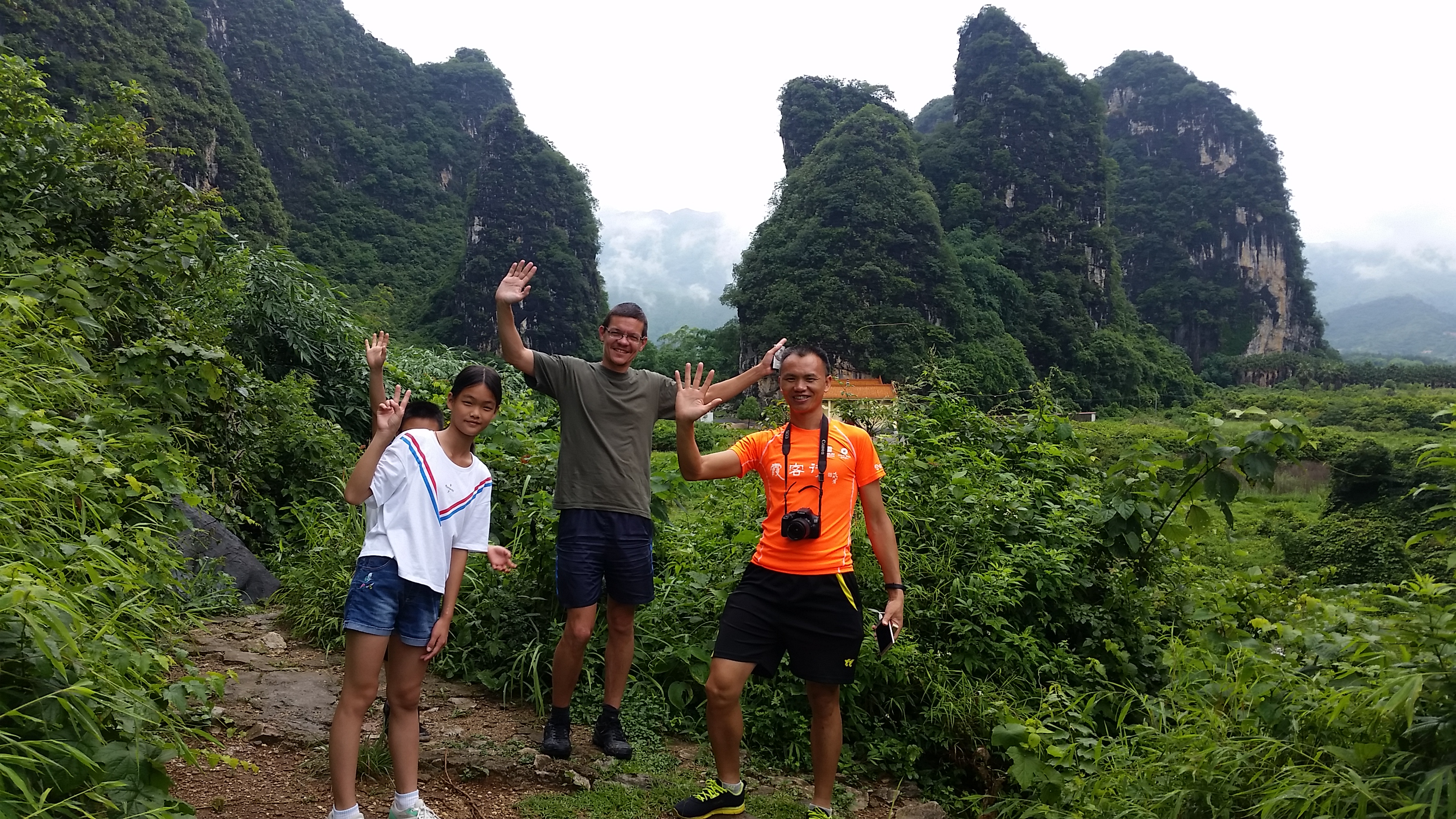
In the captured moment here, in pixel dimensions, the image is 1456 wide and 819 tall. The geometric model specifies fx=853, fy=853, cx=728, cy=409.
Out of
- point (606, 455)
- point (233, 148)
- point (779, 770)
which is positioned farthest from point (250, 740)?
point (233, 148)

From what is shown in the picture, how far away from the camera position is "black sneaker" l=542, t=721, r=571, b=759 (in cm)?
294

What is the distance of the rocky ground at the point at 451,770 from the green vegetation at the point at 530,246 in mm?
44664

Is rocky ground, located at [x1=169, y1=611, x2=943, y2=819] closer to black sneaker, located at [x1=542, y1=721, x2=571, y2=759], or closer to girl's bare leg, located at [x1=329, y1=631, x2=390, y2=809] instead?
black sneaker, located at [x1=542, y1=721, x2=571, y2=759]

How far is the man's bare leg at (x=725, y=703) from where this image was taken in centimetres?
252

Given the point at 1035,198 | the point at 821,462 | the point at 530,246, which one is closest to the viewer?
the point at 821,462

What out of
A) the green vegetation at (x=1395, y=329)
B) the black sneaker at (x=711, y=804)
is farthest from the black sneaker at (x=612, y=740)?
the green vegetation at (x=1395, y=329)

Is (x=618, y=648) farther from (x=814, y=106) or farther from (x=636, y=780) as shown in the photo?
(x=814, y=106)

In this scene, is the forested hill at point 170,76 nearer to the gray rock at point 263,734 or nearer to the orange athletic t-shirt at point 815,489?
the gray rock at point 263,734

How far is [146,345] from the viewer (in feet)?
13.0

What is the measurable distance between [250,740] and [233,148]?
4607cm

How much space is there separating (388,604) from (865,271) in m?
36.0

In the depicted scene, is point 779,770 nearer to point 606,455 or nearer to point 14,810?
point 606,455

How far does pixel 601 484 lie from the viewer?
2.86 metres

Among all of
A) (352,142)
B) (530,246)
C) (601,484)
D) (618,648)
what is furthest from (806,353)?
(352,142)
